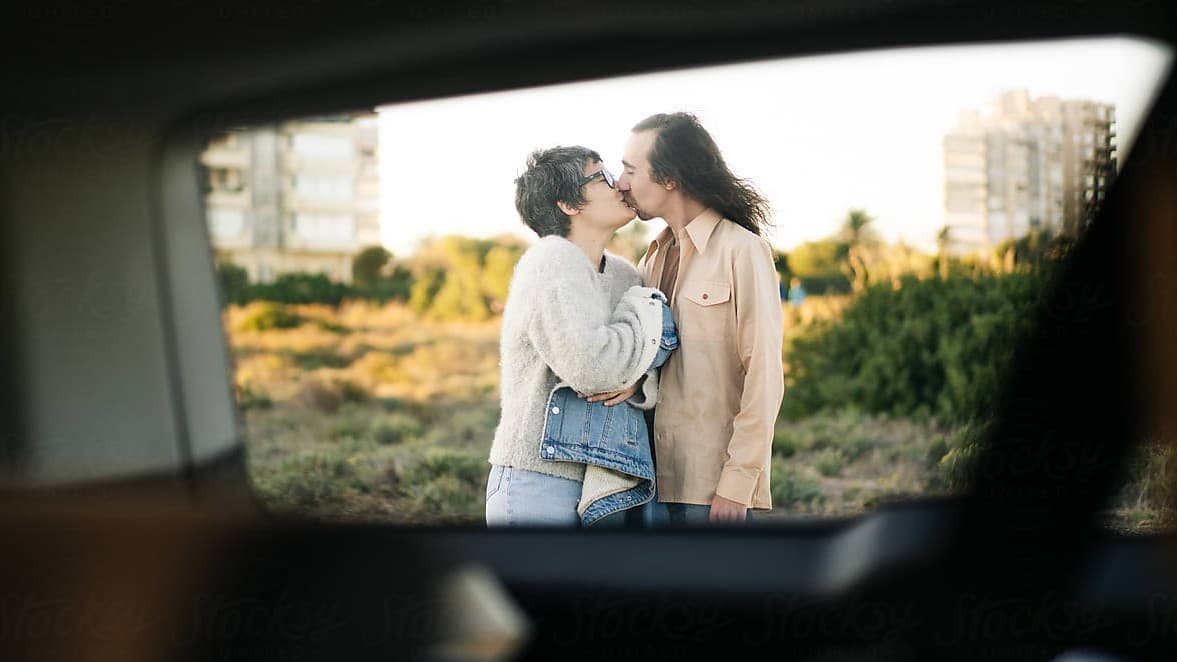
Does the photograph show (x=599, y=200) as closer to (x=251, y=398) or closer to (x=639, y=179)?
(x=639, y=179)

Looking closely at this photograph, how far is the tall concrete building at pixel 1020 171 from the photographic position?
7.52 feet

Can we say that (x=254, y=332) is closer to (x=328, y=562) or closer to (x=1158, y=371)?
(x=328, y=562)

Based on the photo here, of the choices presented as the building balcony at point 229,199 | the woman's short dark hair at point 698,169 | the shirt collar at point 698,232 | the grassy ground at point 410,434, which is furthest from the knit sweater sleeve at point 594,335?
the building balcony at point 229,199

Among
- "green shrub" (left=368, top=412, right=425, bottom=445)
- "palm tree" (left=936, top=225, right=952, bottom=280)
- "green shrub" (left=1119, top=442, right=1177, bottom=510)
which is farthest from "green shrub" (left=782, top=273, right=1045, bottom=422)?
"green shrub" (left=368, top=412, right=425, bottom=445)

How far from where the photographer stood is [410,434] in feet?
9.29

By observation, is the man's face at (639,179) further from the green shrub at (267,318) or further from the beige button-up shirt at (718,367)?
the green shrub at (267,318)

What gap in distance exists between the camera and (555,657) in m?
2.56

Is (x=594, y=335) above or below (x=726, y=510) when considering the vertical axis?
above

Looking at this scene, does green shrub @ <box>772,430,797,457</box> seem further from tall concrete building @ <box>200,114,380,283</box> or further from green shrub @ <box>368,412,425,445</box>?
tall concrete building @ <box>200,114,380,283</box>

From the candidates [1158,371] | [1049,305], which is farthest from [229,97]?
[1158,371]

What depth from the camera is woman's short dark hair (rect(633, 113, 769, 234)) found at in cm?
193

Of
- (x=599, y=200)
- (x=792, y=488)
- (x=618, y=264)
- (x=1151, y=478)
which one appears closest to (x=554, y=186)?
(x=599, y=200)

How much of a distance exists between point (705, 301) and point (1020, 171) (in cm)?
113

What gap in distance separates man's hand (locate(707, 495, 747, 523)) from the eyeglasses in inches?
26.4
